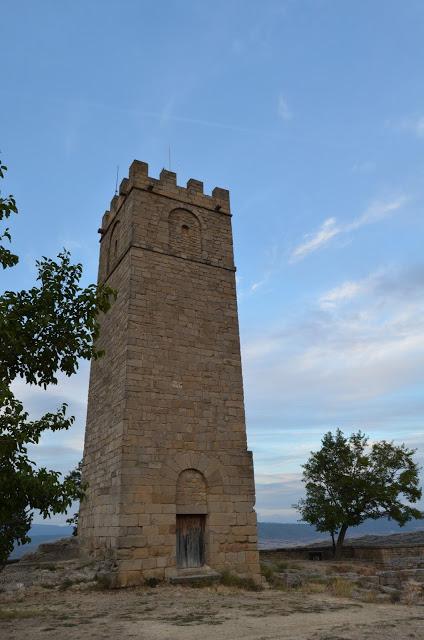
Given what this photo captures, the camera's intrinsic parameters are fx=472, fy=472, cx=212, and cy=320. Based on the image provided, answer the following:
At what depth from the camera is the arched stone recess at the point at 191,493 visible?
1177 centimetres

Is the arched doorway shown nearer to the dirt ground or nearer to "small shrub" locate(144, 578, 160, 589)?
"small shrub" locate(144, 578, 160, 589)

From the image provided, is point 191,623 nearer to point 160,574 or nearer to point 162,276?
point 160,574

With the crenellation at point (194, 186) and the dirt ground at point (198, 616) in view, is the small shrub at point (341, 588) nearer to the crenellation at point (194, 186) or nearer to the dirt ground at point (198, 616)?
the dirt ground at point (198, 616)

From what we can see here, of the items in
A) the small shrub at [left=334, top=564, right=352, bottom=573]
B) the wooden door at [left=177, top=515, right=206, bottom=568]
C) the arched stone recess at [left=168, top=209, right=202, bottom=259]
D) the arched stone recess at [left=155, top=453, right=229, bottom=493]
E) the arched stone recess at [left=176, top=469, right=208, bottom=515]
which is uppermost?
the arched stone recess at [left=168, top=209, right=202, bottom=259]

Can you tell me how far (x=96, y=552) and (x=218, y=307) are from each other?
7.46 m

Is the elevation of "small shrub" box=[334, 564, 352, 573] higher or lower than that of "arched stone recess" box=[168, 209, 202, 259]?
lower

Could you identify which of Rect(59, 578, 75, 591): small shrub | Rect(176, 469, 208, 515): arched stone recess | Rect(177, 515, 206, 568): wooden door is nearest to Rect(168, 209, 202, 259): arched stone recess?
Rect(176, 469, 208, 515): arched stone recess

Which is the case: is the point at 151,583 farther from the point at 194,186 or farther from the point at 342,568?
the point at 194,186

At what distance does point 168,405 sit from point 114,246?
249 inches

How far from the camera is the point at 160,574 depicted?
35.5 ft

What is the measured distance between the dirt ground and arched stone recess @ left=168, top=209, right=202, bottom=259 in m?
9.27

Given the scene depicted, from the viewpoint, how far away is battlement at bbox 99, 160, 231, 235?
15.0m

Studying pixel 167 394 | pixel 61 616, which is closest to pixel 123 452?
pixel 167 394

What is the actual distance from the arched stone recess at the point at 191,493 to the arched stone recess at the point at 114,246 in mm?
7091
